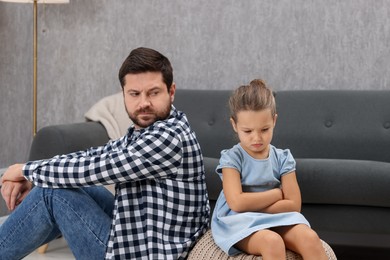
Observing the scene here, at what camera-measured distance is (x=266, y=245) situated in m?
1.96

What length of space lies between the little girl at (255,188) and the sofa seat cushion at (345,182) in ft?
2.54

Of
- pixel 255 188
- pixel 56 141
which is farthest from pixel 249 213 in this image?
pixel 56 141

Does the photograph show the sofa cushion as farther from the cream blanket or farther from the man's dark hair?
→ the man's dark hair

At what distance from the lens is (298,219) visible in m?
2.05

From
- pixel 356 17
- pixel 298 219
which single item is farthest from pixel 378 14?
pixel 298 219

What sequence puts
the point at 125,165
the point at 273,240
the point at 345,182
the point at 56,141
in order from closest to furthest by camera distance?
the point at 273,240
the point at 125,165
the point at 345,182
the point at 56,141

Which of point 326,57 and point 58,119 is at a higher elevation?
point 326,57

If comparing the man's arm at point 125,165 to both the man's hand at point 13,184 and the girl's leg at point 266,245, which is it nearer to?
the man's hand at point 13,184

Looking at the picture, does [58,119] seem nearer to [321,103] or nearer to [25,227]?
[321,103]

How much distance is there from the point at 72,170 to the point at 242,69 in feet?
7.07

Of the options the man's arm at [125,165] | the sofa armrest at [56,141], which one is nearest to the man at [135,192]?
the man's arm at [125,165]

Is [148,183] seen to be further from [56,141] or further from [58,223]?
[56,141]

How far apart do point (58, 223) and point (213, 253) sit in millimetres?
438

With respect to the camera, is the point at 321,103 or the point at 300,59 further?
the point at 300,59
